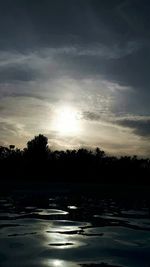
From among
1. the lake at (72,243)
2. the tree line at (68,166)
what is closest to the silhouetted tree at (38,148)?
the tree line at (68,166)

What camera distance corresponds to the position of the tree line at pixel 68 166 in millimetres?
55638

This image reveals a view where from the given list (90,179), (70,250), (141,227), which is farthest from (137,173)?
(70,250)

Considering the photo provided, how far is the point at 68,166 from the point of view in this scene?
60.9 metres

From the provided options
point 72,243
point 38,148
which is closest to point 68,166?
point 38,148

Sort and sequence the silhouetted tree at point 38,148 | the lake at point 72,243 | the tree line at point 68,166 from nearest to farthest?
1. the lake at point 72,243
2. the tree line at point 68,166
3. the silhouetted tree at point 38,148

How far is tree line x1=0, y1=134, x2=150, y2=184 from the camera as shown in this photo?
55638 mm

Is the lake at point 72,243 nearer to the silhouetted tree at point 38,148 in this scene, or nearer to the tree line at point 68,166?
the tree line at point 68,166

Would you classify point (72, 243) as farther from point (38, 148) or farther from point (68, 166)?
point (38, 148)

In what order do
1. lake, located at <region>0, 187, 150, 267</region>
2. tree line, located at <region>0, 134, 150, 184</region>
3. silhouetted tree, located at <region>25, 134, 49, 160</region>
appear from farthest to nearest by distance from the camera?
silhouetted tree, located at <region>25, 134, 49, 160</region>, tree line, located at <region>0, 134, 150, 184</region>, lake, located at <region>0, 187, 150, 267</region>

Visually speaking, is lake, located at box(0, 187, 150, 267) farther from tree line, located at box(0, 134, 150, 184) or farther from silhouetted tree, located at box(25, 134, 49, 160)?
silhouetted tree, located at box(25, 134, 49, 160)

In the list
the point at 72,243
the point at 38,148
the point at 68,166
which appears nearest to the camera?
the point at 72,243

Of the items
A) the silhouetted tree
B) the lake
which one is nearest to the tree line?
the silhouetted tree

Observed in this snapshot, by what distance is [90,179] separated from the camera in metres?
55.2

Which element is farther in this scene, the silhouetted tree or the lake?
the silhouetted tree
